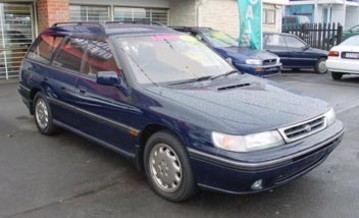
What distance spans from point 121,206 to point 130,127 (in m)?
0.79

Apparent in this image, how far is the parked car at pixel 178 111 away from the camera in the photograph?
355 cm

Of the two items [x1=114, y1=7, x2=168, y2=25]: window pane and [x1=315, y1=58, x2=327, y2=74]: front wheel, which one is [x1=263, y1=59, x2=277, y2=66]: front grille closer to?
[x1=315, y1=58, x2=327, y2=74]: front wheel

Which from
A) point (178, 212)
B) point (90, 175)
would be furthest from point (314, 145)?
point (90, 175)

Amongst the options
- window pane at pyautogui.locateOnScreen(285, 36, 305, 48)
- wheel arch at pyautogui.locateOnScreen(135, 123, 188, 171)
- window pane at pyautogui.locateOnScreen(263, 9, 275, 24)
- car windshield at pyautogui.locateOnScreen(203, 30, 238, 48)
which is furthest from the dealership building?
wheel arch at pyautogui.locateOnScreen(135, 123, 188, 171)

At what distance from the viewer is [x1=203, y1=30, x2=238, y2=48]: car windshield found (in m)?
11.9

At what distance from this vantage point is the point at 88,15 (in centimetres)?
1290

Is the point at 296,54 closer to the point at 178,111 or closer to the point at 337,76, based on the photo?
the point at 337,76

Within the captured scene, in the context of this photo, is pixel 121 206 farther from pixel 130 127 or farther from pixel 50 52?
pixel 50 52

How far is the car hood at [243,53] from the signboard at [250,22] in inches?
16.9

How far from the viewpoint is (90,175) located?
15.5 ft

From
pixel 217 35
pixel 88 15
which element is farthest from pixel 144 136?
pixel 88 15

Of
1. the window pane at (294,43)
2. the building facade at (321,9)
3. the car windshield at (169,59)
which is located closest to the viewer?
the car windshield at (169,59)

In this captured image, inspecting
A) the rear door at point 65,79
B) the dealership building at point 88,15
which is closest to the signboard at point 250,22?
the dealership building at point 88,15

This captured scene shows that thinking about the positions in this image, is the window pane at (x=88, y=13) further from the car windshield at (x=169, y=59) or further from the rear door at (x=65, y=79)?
the car windshield at (x=169, y=59)
